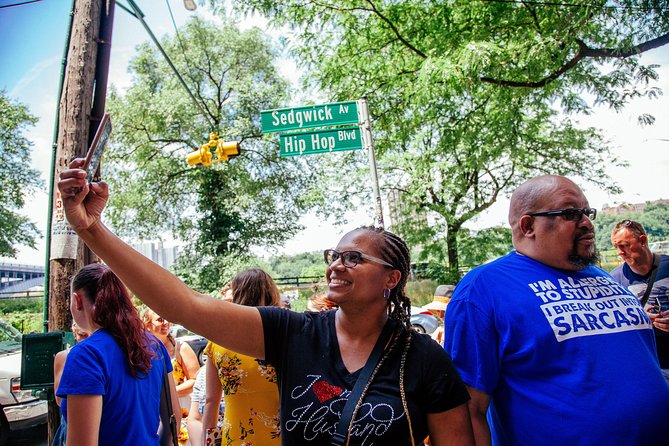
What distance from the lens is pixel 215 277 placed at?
21234mm

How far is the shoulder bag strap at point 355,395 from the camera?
149cm

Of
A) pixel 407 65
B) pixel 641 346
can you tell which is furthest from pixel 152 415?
pixel 407 65

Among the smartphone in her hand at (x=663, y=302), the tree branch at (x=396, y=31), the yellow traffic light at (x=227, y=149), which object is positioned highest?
the tree branch at (x=396, y=31)

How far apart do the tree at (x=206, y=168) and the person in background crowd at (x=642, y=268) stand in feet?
59.0

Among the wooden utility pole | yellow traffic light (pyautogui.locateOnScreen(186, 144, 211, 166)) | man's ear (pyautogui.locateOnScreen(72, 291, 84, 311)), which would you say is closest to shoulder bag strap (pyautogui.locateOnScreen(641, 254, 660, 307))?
man's ear (pyautogui.locateOnScreen(72, 291, 84, 311))

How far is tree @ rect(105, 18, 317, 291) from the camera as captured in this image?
21.1 meters

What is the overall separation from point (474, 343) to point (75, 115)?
11.9 feet

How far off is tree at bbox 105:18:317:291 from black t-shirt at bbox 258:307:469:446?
63.3ft

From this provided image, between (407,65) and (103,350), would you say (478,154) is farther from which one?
(103,350)

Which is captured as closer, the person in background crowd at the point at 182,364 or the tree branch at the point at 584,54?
the person in background crowd at the point at 182,364

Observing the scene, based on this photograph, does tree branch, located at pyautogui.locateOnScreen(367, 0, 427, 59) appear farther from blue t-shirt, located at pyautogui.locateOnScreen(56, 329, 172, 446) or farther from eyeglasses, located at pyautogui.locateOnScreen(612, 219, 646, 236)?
blue t-shirt, located at pyautogui.locateOnScreen(56, 329, 172, 446)

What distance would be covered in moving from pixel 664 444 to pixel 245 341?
1593 millimetres

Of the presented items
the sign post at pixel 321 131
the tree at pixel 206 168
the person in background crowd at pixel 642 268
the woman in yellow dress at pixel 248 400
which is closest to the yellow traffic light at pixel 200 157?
the sign post at pixel 321 131

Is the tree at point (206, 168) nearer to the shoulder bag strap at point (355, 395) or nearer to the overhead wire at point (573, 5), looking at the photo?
the overhead wire at point (573, 5)
